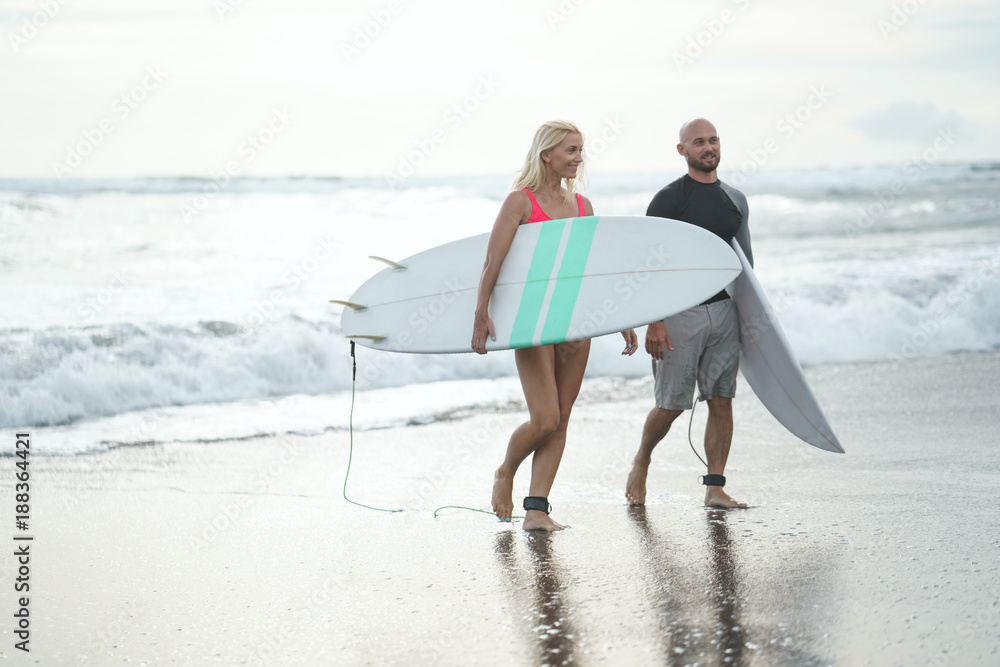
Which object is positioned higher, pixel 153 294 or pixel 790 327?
pixel 153 294

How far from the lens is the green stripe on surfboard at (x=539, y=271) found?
11.5 ft

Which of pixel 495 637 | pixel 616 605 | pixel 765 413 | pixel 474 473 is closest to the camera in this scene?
pixel 495 637

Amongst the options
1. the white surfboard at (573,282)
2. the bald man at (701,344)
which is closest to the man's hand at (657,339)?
the bald man at (701,344)

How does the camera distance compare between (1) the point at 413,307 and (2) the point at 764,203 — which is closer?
(1) the point at 413,307

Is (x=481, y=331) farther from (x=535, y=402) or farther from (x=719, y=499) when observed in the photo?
(x=719, y=499)

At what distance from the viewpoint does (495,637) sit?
2.38 m

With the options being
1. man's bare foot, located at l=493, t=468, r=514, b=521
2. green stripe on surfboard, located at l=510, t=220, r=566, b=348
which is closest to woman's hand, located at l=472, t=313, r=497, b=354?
green stripe on surfboard, located at l=510, t=220, r=566, b=348

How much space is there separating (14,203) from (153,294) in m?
7.62

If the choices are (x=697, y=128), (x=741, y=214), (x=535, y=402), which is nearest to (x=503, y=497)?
(x=535, y=402)

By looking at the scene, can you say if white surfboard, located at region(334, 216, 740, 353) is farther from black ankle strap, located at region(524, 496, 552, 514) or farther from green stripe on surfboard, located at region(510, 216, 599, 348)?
black ankle strap, located at region(524, 496, 552, 514)

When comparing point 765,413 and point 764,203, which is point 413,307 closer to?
point 765,413

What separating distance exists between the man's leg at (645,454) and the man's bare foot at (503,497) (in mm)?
550

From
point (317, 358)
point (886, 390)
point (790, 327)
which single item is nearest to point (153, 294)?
point (317, 358)

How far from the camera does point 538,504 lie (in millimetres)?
3484
